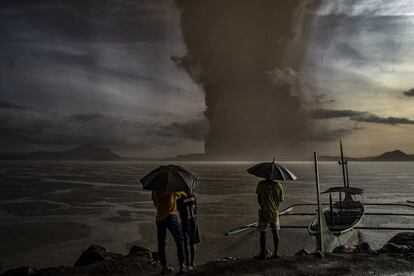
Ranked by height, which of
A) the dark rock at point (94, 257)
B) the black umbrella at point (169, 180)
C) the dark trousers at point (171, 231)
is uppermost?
the black umbrella at point (169, 180)

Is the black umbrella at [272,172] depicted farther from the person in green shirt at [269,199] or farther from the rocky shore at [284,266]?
the rocky shore at [284,266]

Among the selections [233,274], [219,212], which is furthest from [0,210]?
[233,274]

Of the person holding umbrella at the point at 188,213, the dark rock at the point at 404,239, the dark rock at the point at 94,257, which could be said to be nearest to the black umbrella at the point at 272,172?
the person holding umbrella at the point at 188,213

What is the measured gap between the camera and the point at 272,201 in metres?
8.71

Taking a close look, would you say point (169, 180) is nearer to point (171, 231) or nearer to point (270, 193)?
point (171, 231)

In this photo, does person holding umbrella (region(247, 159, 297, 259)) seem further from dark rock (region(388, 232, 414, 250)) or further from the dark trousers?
dark rock (region(388, 232, 414, 250))

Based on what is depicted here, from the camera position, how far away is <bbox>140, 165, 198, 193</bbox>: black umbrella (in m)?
7.36

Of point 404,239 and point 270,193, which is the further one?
point 404,239

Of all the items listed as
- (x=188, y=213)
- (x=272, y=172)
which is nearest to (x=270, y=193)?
(x=272, y=172)

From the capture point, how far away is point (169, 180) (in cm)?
747

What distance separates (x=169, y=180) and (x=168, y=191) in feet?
0.90

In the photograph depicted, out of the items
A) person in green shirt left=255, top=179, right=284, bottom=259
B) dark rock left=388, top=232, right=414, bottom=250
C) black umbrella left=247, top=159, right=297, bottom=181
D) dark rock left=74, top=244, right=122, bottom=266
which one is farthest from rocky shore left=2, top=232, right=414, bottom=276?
dark rock left=388, top=232, right=414, bottom=250

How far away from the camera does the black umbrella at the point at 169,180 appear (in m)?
7.36

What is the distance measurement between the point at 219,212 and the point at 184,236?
991 inches
